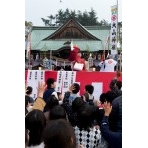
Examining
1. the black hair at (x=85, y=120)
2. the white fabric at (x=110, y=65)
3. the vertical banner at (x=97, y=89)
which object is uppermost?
the white fabric at (x=110, y=65)

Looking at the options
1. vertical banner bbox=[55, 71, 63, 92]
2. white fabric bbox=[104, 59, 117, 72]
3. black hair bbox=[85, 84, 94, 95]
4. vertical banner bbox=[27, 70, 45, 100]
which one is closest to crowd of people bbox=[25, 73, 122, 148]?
black hair bbox=[85, 84, 94, 95]

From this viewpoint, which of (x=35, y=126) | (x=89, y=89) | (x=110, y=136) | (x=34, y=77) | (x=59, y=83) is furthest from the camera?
(x=34, y=77)

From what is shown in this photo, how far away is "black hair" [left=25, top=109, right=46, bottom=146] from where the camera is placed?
189cm

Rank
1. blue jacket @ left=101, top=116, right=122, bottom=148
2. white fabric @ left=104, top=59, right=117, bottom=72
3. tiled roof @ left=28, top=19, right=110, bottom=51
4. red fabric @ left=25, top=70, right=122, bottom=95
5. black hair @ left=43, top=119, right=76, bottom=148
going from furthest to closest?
tiled roof @ left=28, top=19, right=110, bottom=51, white fabric @ left=104, top=59, right=117, bottom=72, red fabric @ left=25, top=70, right=122, bottom=95, blue jacket @ left=101, top=116, right=122, bottom=148, black hair @ left=43, top=119, right=76, bottom=148

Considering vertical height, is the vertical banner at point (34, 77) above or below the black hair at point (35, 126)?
above

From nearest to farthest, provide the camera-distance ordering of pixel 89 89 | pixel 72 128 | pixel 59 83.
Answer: pixel 72 128 < pixel 89 89 < pixel 59 83

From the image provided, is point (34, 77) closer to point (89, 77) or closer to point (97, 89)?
point (89, 77)

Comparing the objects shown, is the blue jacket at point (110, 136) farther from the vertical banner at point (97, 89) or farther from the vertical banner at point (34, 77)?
the vertical banner at point (34, 77)

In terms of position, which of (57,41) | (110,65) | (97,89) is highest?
(57,41)

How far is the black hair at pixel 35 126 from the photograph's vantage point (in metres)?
1.89

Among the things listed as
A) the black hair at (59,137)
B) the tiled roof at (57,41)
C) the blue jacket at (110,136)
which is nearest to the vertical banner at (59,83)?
the blue jacket at (110,136)

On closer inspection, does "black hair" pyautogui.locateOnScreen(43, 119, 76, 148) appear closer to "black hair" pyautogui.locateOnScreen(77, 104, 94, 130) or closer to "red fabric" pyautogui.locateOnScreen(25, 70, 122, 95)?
"black hair" pyautogui.locateOnScreen(77, 104, 94, 130)

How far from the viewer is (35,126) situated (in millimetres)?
1958

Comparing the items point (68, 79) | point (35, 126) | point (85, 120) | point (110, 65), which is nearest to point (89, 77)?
point (68, 79)
